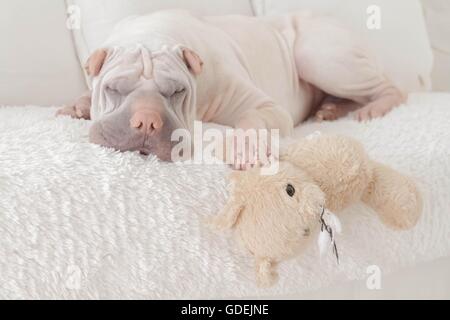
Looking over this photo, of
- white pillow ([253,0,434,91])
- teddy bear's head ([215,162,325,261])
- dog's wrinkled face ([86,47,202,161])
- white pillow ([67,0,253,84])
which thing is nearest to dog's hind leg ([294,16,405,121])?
white pillow ([253,0,434,91])

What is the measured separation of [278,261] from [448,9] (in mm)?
1579

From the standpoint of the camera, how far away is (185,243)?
1020mm

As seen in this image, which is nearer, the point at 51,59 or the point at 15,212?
the point at 15,212

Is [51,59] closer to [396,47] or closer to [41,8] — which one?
[41,8]

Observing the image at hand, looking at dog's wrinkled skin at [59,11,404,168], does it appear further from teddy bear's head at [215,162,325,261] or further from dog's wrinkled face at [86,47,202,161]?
teddy bear's head at [215,162,325,261]

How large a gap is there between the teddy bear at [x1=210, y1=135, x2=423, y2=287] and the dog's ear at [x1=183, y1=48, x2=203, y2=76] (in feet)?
0.87

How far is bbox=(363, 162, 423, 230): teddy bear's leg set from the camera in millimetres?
1060

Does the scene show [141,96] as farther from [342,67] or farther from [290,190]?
[342,67]

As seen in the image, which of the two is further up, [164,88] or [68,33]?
[164,88]

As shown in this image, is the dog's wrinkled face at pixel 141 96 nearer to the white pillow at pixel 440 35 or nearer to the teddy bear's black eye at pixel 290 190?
the teddy bear's black eye at pixel 290 190

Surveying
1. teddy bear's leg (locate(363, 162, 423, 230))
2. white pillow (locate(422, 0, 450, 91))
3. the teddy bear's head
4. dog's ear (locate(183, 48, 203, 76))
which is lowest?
white pillow (locate(422, 0, 450, 91))

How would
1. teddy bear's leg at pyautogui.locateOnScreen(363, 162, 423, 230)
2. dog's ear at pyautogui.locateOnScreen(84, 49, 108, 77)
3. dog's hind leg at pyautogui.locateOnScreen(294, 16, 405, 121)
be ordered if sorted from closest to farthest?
teddy bear's leg at pyautogui.locateOnScreen(363, 162, 423, 230), dog's ear at pyautogui.locateOnScreen(84, 49, 108, 77), dog's hind leg at pyautogui.locateOnScreen(294, 16, 405, 121)

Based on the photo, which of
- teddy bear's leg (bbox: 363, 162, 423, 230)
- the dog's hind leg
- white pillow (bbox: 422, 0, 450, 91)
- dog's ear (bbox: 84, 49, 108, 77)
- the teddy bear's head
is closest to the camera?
the teddy bear's head
